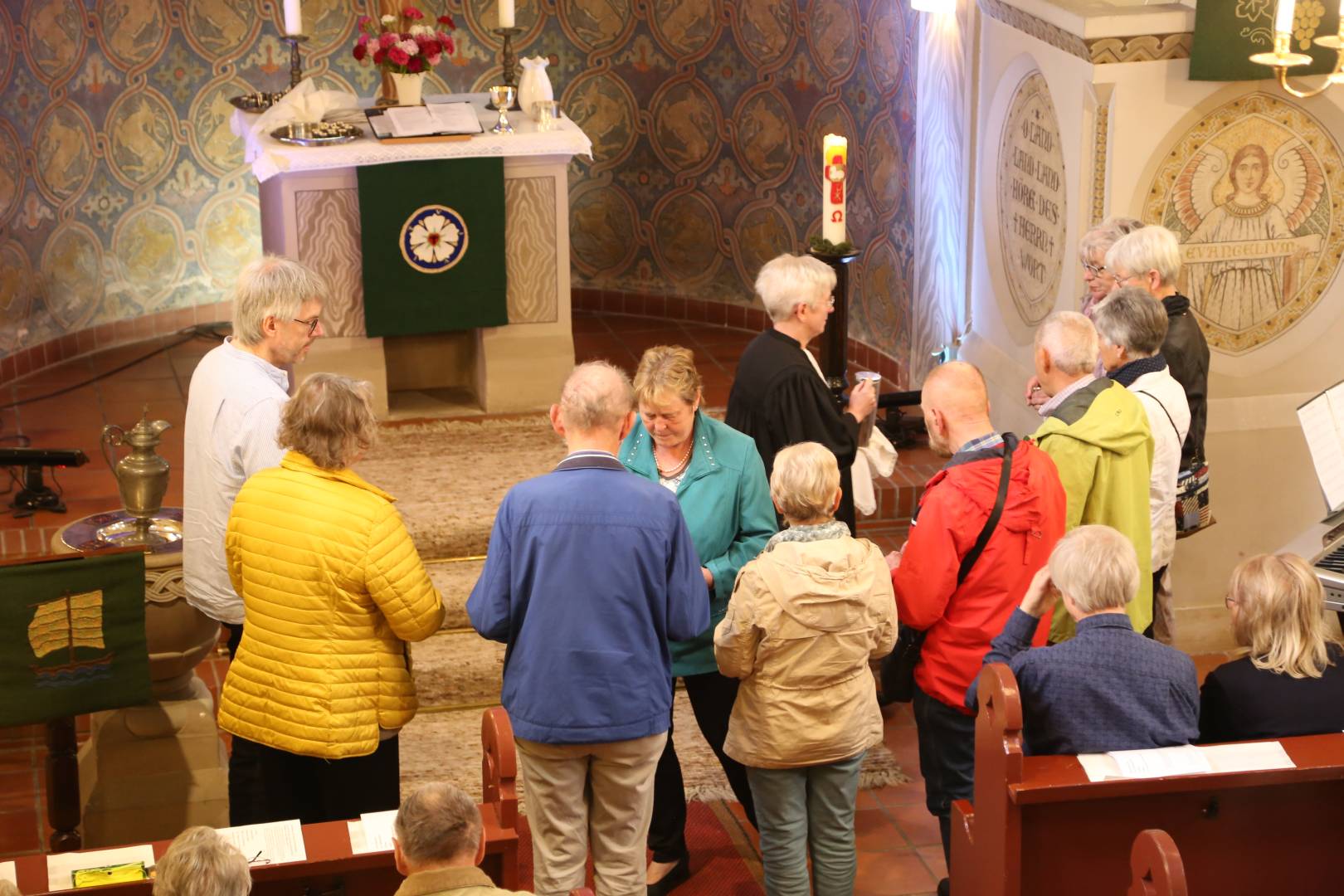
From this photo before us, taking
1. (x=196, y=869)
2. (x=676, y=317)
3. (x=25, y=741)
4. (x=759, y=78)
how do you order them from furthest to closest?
(x=676, y=317) < (x=759, y=78) < (x=25, y=741) < (x=196, y=869)

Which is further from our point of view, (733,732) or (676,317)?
(676,317)

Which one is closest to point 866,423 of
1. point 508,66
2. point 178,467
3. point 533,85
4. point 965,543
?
point 965,543

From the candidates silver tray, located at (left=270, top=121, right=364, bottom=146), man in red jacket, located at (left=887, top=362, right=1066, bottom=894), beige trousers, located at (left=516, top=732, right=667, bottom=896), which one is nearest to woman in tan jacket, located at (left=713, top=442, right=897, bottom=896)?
man in red jacket, located at (left=887, top=362, right=1066, bottom=894)

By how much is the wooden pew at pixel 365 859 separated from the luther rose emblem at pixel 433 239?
3956 mm

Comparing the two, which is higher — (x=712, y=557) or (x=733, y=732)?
(x=712, y=557)

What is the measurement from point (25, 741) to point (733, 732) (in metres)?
2.91

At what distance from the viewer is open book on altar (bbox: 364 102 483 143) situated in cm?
702

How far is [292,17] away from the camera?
730 centimetres

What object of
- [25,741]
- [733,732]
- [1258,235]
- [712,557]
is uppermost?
[1258,235]

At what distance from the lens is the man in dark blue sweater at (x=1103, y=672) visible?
356 centimetres

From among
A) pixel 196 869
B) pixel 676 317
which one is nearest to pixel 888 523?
pixel 676 317

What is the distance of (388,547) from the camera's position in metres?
3.73

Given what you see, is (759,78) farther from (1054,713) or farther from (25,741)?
(1054,713)

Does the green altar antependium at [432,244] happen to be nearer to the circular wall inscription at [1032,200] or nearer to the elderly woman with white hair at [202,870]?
the circular wall inscription at [1032,200]
